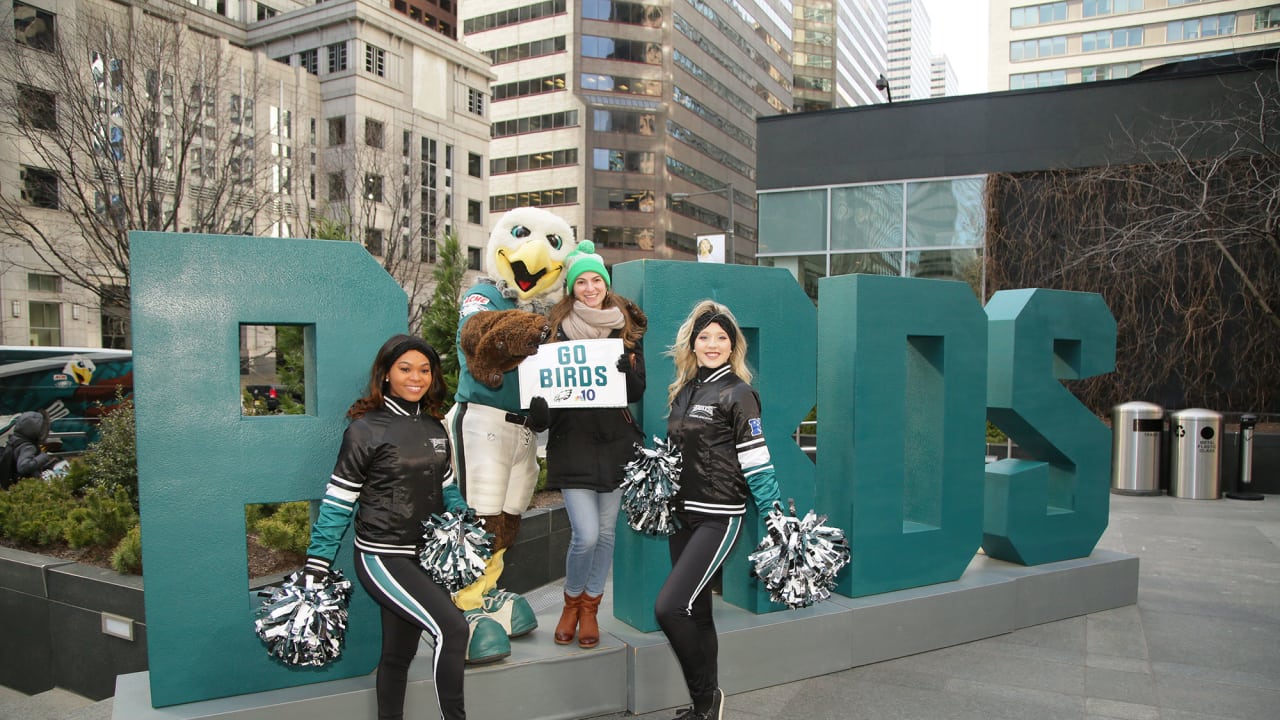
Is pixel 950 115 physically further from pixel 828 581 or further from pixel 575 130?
pixel 575 130

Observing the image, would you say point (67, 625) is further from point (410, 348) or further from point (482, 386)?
point (410, 348)

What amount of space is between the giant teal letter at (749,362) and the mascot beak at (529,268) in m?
0.43

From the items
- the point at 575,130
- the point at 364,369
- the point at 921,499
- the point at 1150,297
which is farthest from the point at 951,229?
the point at 575,130

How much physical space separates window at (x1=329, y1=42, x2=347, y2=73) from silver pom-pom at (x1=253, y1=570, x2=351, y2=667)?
142ft

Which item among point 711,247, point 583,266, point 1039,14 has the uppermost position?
point 1039,14

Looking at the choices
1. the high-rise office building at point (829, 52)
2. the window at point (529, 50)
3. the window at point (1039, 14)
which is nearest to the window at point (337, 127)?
the window at point (529, 50)

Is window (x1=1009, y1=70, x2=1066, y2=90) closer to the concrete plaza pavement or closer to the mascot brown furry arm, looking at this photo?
the concrete plaza pavement

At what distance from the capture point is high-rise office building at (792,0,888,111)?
107 meters

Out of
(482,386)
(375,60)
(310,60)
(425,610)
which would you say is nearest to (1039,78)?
(375,60)

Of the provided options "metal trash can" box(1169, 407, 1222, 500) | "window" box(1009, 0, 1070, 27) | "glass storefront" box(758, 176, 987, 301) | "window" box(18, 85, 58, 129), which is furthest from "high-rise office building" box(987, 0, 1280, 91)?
"window" box(18, 85, 58, 129)

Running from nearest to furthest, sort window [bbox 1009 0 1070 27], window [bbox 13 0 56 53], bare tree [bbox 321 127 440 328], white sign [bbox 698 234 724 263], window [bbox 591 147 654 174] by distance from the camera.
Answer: window [bbox 13 0 56 53] < bare tree [bbox 321 127 440 328] < white sign [bbox 698 234 724 263] < window [bbox 1009 0 1070 27] < window [bbox 591 147 654 174]

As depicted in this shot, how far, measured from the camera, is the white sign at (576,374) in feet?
12.2

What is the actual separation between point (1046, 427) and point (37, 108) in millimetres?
11291

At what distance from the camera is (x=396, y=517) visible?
10.1 ft
